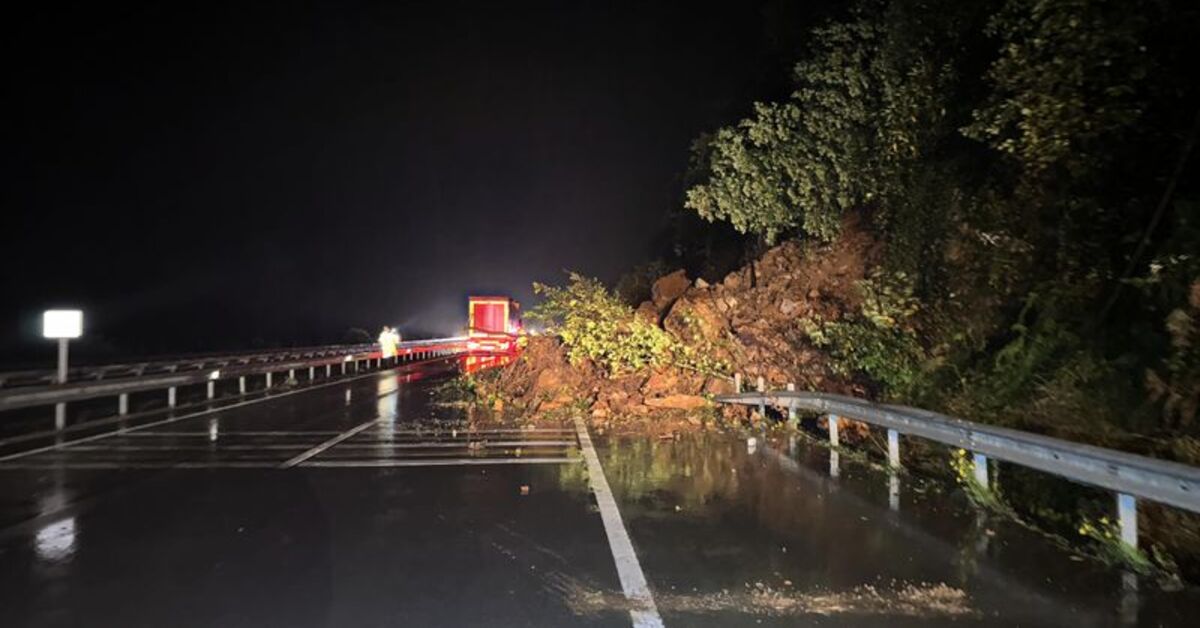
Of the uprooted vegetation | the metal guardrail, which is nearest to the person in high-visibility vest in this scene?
the uprooted vegetation

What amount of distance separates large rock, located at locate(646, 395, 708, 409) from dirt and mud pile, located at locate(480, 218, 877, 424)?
21 millimetres

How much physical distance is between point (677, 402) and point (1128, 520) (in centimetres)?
1141

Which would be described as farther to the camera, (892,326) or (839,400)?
(892,326)

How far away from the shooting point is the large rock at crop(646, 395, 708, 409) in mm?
17500

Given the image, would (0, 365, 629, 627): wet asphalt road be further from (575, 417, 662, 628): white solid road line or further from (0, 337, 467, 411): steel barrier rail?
(0, 337, 467, 411): steel barrier rail

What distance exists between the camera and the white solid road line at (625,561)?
540 cm

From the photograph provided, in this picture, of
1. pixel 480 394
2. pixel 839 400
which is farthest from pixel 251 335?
pixel 839 400

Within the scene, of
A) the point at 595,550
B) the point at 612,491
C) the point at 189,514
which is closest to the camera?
the point at 595,550

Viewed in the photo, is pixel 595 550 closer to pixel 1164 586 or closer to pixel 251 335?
pixel 1164 586

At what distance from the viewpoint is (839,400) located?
483 inches

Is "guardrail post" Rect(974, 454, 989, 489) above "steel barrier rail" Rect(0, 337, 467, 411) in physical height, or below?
below

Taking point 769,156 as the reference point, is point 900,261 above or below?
below

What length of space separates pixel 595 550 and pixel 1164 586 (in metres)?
4.22

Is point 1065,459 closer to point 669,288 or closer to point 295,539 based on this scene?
point 295,539
